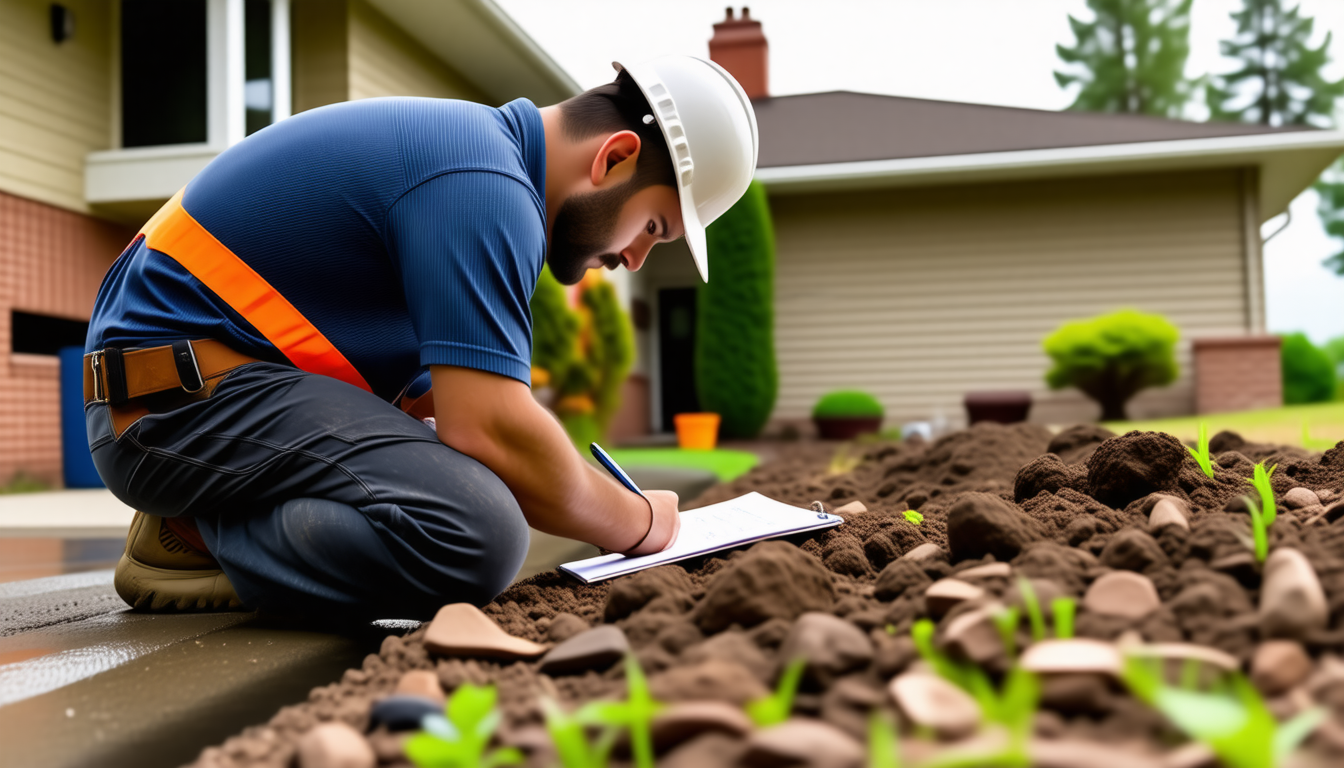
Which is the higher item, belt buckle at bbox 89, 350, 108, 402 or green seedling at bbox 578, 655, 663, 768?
belt buckle at bbox 89, 350, 108, 402

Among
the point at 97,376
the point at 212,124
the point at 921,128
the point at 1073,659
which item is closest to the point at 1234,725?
the point at 1073,659

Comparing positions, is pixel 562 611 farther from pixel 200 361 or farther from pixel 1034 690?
pixel 1034 690

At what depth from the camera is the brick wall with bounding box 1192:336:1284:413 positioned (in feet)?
27.5

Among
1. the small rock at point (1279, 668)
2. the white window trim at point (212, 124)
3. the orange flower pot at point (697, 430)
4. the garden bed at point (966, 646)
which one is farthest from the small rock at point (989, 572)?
the orange flower pot at point (697, 430)

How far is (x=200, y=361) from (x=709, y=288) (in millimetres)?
7953

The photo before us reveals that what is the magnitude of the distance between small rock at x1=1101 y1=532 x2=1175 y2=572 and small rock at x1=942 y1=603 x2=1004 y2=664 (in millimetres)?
313

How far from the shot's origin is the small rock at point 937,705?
25.7 inches

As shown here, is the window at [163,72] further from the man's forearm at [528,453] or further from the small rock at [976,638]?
the small rock at [976,638]

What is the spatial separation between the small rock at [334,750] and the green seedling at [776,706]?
348 millimetres

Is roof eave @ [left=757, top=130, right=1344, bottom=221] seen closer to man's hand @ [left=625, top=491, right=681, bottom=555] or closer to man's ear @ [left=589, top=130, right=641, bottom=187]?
man's ear @ [left=589, top=130, right=641, bottom=187]

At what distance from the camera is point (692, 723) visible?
0.70m

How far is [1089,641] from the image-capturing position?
0.79 m

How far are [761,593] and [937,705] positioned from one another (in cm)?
35

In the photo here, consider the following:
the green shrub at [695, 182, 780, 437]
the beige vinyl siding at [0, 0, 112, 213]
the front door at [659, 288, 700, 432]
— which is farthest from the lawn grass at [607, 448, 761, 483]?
the beige vinyl siding at [0, 0, 112, 213]
